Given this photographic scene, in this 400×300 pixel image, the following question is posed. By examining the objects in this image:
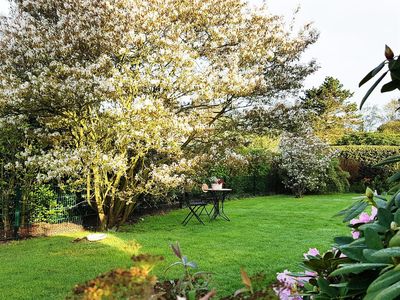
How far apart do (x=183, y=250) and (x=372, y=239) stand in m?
5.13

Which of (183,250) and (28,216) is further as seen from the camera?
(28,216)

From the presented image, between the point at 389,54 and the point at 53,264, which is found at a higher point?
the point at 389,54

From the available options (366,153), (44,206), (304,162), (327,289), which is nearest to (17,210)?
(44,206)

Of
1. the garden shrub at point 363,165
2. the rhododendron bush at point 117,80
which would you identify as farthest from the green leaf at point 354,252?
the garden shrub at point 363,165

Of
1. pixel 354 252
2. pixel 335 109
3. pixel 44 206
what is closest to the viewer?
pixel 354 252

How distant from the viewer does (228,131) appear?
9711mm

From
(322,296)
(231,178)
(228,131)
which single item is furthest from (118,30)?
(231,178)

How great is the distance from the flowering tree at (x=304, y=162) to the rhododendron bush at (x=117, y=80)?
244 inches

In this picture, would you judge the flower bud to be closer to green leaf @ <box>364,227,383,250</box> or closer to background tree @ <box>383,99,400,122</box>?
green leaf @ <box>364,227,383,250</box>

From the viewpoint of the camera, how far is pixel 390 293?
1.98ft

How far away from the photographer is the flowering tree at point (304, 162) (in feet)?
46.6

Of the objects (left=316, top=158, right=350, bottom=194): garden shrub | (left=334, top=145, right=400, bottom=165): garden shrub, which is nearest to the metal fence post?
(left=316, top=158, right=350, bottom=194): garden shrub

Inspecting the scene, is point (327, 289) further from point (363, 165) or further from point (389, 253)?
point (363, 165)

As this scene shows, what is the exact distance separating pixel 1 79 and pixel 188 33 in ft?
12.6
